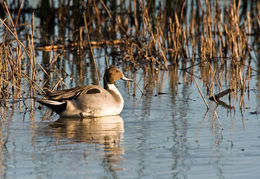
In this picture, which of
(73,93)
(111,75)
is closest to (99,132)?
(73,93)

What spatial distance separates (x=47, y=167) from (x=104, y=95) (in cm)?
286

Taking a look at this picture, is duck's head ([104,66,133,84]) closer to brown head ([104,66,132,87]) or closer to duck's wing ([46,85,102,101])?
brown head ([104,66,132,87])

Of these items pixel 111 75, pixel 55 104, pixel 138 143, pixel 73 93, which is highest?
pixel 111 75

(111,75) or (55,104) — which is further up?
(111,75)

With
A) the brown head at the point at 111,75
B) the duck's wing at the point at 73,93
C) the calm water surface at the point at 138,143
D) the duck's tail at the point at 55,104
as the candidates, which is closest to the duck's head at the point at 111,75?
the brown head at the point at 111,75

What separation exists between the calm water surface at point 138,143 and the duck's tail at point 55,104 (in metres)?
0.14

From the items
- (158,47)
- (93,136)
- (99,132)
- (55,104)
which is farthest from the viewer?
(158,47)

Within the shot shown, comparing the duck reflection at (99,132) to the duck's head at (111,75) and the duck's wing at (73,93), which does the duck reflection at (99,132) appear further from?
the duck's head at (111,75)

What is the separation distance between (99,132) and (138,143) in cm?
81

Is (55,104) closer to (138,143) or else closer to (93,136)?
(93,136)

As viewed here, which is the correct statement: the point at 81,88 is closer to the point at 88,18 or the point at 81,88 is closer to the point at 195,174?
the point at 195,174

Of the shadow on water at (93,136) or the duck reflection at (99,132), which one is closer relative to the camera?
the shadow on water at (93,136)

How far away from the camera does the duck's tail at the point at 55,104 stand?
7.52 meters

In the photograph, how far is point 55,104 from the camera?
7.54m
